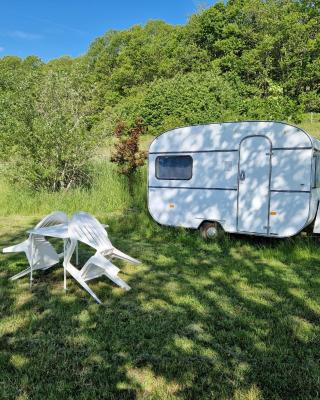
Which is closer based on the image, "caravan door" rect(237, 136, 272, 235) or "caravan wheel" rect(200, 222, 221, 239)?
"caravan door" rect(237, 136, 272, 235)

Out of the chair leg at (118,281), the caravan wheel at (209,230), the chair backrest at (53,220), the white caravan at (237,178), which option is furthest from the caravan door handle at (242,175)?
the chair leg at (118,281)

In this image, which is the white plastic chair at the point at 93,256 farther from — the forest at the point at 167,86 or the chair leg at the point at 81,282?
the forest at the point at 167,86

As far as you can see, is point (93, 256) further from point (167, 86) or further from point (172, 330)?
point (167, 86)

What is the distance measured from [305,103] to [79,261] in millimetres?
29842

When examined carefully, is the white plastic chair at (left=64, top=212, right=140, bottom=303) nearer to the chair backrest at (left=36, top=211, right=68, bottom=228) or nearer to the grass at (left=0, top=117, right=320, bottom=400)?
the grass at (left=0, top=117, right=320, bottom=400)

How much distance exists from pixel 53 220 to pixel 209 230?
3.87 metres

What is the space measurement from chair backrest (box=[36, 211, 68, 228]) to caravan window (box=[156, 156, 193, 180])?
371 centimetres

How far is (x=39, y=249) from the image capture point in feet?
17.9

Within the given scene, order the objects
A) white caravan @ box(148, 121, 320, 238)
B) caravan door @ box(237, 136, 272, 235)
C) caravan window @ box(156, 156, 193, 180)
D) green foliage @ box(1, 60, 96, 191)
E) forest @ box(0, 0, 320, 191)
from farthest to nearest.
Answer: forest @ box(0, 0, 320, 191), green foliage @ box(1, 60, 96, 191), caravan window @ box(156, 156, 193, 180), caravan door @ box(237, 136, 272, 235), white caravan @ box(148, 121, 320, 238)

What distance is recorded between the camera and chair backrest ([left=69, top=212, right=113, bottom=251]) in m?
4.92

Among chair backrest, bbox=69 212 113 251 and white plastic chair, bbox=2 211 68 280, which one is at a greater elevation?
chair backrest, bbox=69 212 113 251

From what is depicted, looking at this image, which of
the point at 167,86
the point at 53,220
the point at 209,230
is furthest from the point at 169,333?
the point at 167,86

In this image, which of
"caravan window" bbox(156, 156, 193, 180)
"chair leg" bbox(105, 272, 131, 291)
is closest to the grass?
"chair leg" bbox(105, 272, 131, 291)

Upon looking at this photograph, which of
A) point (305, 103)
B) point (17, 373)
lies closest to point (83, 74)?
point (17, 373)
